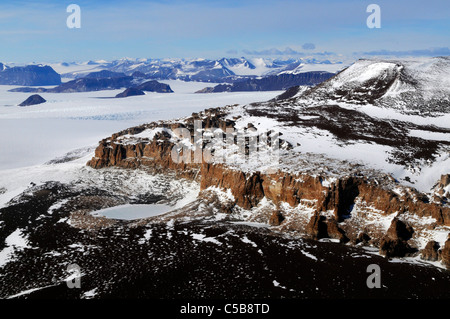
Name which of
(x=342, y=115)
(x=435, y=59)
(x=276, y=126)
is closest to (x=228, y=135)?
(x=276, y=126)

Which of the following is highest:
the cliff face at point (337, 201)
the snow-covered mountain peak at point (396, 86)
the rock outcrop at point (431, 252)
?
the snow-covered mountain peak at point (396, 86)

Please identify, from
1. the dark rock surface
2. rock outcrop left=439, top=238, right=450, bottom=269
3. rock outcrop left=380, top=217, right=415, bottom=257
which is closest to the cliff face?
rock outcrop left=380, top=217, right=415, bottom=257

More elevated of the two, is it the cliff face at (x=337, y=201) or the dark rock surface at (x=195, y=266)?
the cliff face at (x=337, y=201)

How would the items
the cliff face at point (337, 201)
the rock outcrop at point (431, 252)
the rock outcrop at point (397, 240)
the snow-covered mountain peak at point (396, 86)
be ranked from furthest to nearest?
the snow-covered mountain peak at point (396, 86) → the cliff face at point (337, 201) → the rock outcrop at point (397, 240) → the rock outcrop at point (431, 252)

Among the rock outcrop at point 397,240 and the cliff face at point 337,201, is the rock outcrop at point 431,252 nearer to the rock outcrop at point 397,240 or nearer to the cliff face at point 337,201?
the cliff face at point 337,201

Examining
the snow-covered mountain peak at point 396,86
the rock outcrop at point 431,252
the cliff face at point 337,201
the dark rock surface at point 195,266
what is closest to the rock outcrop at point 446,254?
the cliff face at point 337,201

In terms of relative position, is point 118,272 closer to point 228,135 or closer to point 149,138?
point 228,135

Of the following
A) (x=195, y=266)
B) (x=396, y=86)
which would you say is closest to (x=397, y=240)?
(x=195, y=266)

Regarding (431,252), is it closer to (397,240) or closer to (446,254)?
(446,254)

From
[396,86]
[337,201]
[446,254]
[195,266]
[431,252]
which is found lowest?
[431,252]

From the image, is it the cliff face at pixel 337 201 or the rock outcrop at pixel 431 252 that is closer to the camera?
the rock outcrop at pixel 431 252

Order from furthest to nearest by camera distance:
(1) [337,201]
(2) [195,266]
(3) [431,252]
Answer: (1) [337,201] → (3) [431,252] → (2) [195,266]

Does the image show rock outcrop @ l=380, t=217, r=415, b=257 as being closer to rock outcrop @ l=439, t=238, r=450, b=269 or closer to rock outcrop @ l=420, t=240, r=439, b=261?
rock outcrop @ l=420, t=240, r=439, b=261
